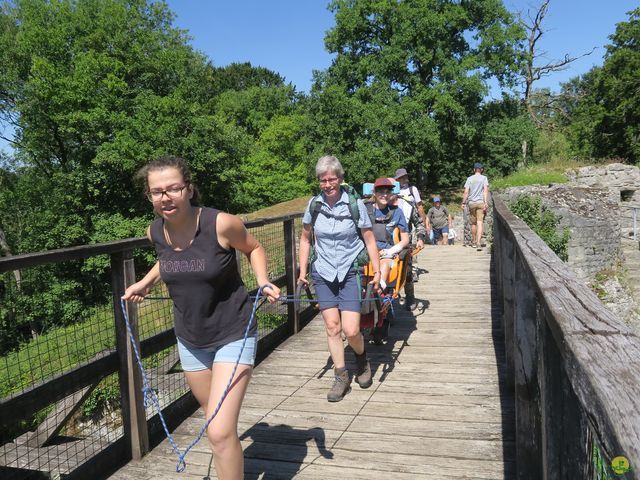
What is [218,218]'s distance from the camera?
274cm

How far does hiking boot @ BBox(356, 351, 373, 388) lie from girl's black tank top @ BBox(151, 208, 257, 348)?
2.26m

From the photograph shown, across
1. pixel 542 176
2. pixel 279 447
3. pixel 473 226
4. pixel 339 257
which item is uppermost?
pixel 542 176

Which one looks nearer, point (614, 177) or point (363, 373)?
point (363, 373)

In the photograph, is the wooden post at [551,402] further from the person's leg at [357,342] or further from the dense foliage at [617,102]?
the dense foliage at [617,102]

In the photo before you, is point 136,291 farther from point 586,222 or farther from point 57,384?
point 586,222

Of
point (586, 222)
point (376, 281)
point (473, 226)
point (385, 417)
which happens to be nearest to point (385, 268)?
point (376, 281)

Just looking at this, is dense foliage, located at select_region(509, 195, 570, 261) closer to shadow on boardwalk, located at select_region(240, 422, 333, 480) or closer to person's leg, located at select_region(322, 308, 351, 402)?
person's leg, located at select_region(322, 308, 351, 402)

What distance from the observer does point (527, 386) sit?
10.00ft

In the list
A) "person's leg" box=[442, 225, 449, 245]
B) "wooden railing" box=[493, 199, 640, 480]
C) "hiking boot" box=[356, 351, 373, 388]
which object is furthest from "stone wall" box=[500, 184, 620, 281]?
"wooden railing" box=[493, 199, 640, 480]

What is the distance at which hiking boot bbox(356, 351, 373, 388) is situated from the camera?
4836 mm

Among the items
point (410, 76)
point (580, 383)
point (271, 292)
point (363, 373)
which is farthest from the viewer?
point (410, 76)

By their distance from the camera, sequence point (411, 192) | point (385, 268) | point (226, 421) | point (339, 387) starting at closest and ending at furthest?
point (226, 421)
point (339, 387)
point (385, 268)
point (411, 192)

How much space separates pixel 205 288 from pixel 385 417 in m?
2.12

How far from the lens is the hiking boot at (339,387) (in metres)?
4.59
